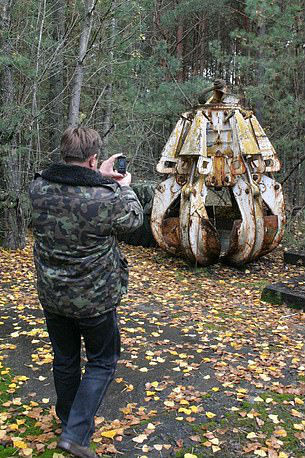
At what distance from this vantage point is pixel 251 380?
4180 millimetres

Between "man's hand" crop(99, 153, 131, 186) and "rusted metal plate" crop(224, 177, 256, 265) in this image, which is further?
"rusted metal plate" crop(224, 177, 256, 265)

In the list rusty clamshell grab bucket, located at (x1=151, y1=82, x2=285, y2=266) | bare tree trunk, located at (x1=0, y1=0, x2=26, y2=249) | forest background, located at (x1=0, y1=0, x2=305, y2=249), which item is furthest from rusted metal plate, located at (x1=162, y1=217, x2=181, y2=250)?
bare tree trunk, located at (x1=0, y1=0, x2=26, y2=249)

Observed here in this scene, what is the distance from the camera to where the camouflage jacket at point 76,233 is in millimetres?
2578

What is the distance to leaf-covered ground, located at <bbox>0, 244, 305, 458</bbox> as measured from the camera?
10.5ft

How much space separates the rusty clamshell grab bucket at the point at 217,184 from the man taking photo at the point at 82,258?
5.40m

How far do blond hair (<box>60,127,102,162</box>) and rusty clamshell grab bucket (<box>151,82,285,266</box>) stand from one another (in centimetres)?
552

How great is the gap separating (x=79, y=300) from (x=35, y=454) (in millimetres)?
1121

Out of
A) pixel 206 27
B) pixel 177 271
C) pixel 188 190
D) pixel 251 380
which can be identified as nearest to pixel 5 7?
pixel 188 190

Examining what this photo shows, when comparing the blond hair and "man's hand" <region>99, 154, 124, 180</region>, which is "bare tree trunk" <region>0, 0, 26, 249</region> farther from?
the blond hair

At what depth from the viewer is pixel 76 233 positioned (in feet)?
8.48

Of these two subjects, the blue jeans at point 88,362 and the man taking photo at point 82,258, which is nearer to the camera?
the man taking photo at point 82,258

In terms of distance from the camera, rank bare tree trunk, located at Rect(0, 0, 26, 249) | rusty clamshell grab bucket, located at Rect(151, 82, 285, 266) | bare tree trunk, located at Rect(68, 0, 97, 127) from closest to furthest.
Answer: bare tree trunk, located at Rect(68, 0, 97, 127)
rusty clamshell grab bucket, located at Rect(151, 82, 285, 266)
bare tree trunk, located at Rect(0, 0, 26, 249)

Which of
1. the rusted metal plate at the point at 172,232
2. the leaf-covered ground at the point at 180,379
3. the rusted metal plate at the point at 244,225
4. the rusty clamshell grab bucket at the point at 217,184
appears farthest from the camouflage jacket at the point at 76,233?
the rusted metal plate at the point at 172,232

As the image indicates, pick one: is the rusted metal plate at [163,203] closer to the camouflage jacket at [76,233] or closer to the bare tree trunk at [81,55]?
the bare tree trunk at [81,55]
